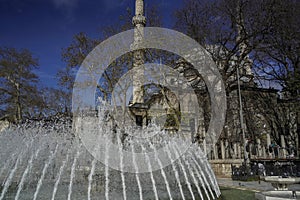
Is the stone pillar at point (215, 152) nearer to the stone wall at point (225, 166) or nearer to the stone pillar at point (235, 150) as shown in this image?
the stone wall at point (225, 166)

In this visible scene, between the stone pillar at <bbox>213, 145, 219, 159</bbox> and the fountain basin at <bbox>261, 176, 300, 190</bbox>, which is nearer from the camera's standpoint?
the fountain basin at <bbox>261, 176, 300, 190</bbox>

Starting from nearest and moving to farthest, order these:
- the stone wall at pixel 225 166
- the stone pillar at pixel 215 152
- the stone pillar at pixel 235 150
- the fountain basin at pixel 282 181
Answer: the fountain basin at pixel 282 181 < the stone wall at pixel 225 166 < the stone pillar at pixel 215 152 < the stone pillar at pixel 235 150

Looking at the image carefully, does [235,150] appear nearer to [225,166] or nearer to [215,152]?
[215,152]

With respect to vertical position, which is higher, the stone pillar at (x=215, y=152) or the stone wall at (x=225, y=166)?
the stone pillar at (x=215, y=152)

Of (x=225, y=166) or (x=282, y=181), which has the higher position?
(x=282, y=181)

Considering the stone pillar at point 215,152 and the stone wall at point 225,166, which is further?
the stone pillar at point 215,152

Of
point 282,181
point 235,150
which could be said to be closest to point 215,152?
point 235,150

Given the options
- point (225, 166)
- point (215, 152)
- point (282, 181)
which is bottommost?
point (225, 166)

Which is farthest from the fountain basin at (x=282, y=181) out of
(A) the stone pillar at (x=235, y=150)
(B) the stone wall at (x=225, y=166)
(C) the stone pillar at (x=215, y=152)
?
(A) the stone pillar at (x=235, y=150)

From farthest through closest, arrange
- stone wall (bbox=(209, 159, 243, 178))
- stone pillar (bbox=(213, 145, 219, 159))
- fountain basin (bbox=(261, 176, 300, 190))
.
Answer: stone pillar (bbox=(213, 145, 219, 159)) < stone wall (bbox=(209, 159, 243, 178)) < fountain basin (bbox=(261, 176, 300, 190))

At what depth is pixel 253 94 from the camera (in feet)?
81.1

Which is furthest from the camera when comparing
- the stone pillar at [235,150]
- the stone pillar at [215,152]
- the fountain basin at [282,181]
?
the stone pillar at [235,150]

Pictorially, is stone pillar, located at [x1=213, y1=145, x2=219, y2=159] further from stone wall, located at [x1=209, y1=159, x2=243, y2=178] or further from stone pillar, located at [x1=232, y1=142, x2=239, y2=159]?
stone pillar, located at [x1=232, y1=142, x2=239, y2=159]

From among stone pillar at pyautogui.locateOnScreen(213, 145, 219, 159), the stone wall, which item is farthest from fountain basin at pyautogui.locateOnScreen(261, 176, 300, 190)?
stone pillar at pyautogui.locateOnScreen(213, 145, 219, 159)
